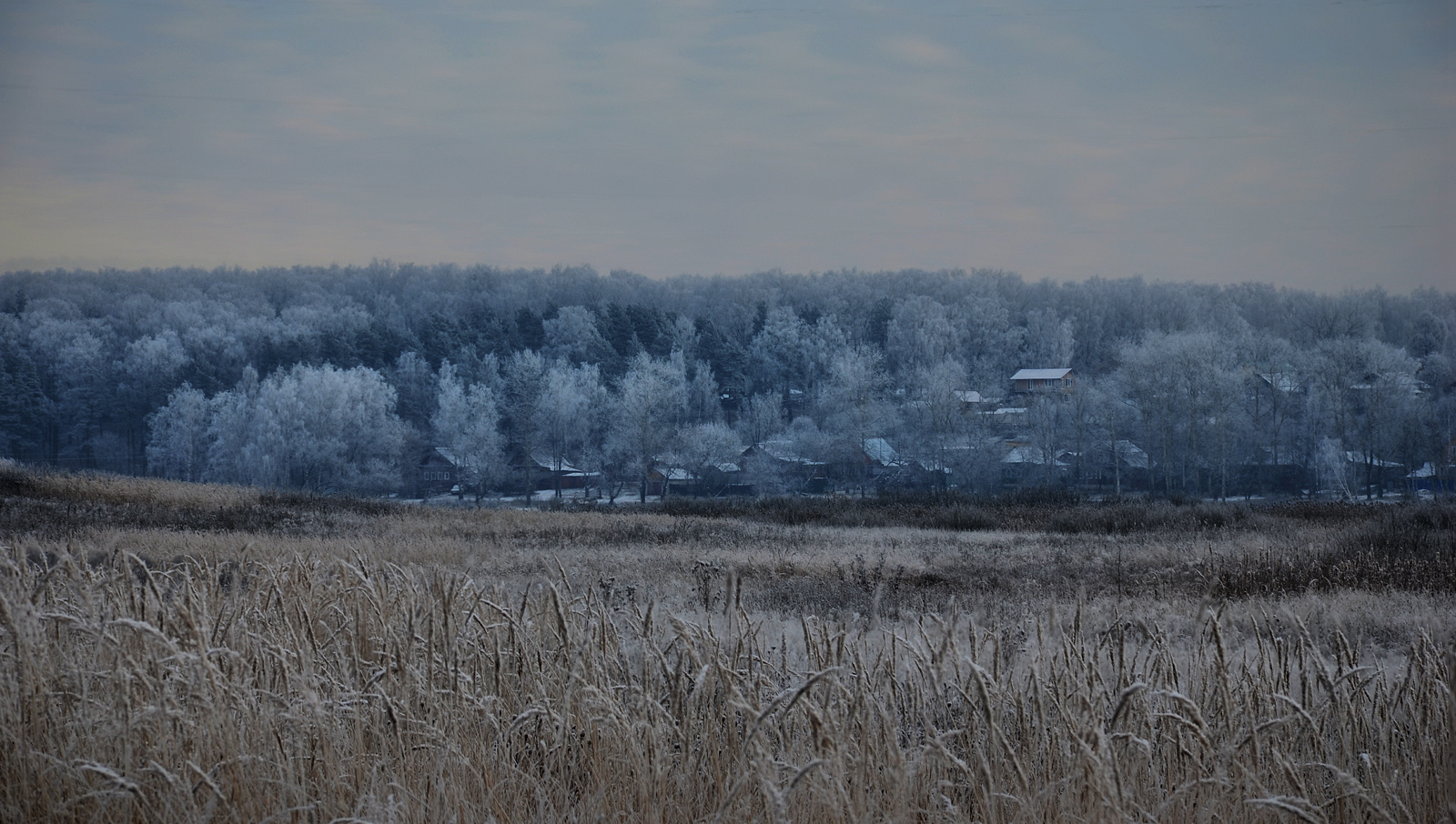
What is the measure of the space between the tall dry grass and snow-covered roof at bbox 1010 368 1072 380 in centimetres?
6168

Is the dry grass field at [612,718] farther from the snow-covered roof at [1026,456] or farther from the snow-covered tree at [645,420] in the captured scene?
the snow-covered roof at [1026,456]

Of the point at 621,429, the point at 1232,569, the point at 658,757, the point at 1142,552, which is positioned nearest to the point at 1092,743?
the point at 658,757

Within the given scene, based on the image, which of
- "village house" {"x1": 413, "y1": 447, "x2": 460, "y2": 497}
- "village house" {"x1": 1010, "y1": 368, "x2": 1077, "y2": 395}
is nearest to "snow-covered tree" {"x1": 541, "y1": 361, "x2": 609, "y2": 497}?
"village house" {"x1": 413, "y1": 447, "x2": 460, "y2": 497}

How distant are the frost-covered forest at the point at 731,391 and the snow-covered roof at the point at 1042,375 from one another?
105 centimetres

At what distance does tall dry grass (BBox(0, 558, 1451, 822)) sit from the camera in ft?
8.69

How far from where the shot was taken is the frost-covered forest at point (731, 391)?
51406 mm

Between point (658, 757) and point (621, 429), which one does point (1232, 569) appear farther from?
point (621, 429)

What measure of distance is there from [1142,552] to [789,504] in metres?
16.1

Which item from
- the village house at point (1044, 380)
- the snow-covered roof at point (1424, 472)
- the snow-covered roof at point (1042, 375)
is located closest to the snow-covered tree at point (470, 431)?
the village house at point (1044, 380)

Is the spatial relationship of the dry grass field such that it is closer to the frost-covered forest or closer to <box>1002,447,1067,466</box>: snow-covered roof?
the frost-covered forest

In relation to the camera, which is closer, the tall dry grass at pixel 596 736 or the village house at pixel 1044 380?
the tall dry grass at pixel 596 736

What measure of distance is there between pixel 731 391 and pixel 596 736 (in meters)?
66.5

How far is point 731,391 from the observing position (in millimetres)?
69688

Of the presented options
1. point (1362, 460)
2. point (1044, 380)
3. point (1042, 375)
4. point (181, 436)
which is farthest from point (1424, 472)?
point (181, 436)
